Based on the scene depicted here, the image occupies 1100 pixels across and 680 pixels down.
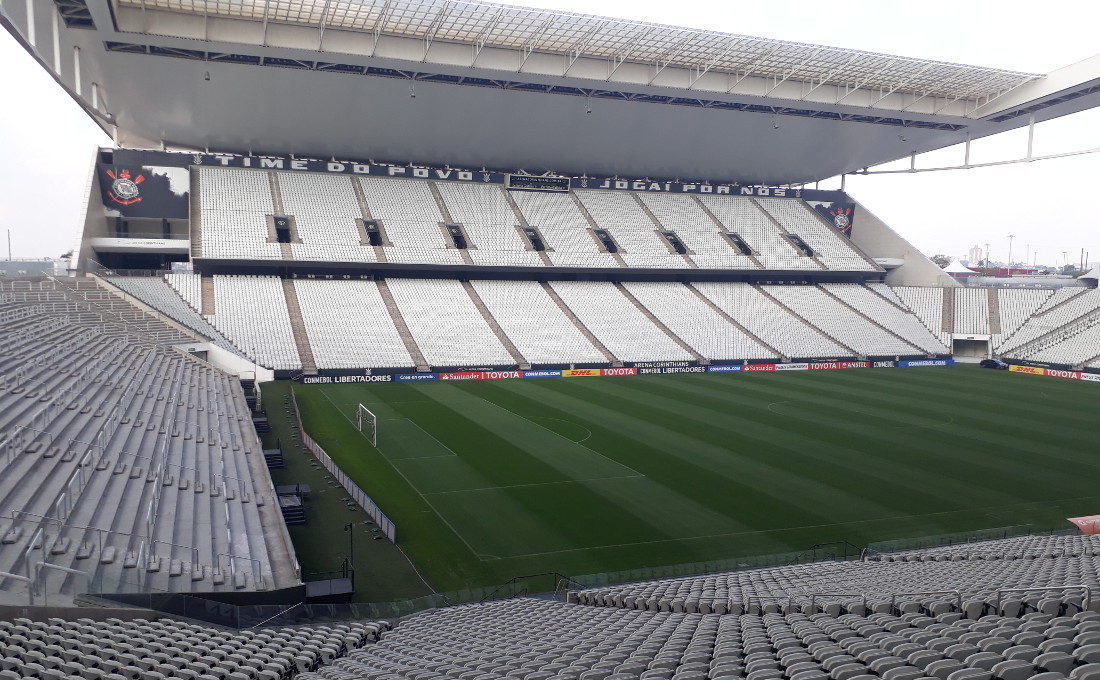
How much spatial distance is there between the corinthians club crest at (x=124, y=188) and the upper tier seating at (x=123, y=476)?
79.2 ft

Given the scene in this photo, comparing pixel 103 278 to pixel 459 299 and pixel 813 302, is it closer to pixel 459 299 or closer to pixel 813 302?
pixel 459 299

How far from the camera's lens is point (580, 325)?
157ft

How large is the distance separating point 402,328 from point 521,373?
8094 mm

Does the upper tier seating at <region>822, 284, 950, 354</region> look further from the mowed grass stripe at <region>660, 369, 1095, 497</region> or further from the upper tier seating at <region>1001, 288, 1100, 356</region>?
the mowed grass stripe at <region>660, 369, 1095, 497</region>

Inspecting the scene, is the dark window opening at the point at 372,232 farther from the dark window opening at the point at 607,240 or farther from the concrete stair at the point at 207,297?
the dark window opening at the point at 607,240

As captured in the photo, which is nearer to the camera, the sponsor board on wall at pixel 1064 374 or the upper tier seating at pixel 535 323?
the sponsor board on wall at pixel 1064 374

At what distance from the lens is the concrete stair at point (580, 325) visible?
44.2 m

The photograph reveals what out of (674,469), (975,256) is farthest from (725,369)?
(975,256)

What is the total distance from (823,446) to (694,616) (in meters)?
17.1

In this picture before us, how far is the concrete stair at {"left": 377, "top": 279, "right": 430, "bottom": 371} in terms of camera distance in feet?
135

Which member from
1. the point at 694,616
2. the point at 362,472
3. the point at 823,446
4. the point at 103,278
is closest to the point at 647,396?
the point at 823,446

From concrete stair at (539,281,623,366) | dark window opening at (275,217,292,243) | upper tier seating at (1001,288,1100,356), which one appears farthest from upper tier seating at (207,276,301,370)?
upper tier seating at (1001,288,1100,356)

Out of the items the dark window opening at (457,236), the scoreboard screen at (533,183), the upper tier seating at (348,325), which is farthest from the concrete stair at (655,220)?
the upper tier seating at (348,325)

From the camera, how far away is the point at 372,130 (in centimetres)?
4934
